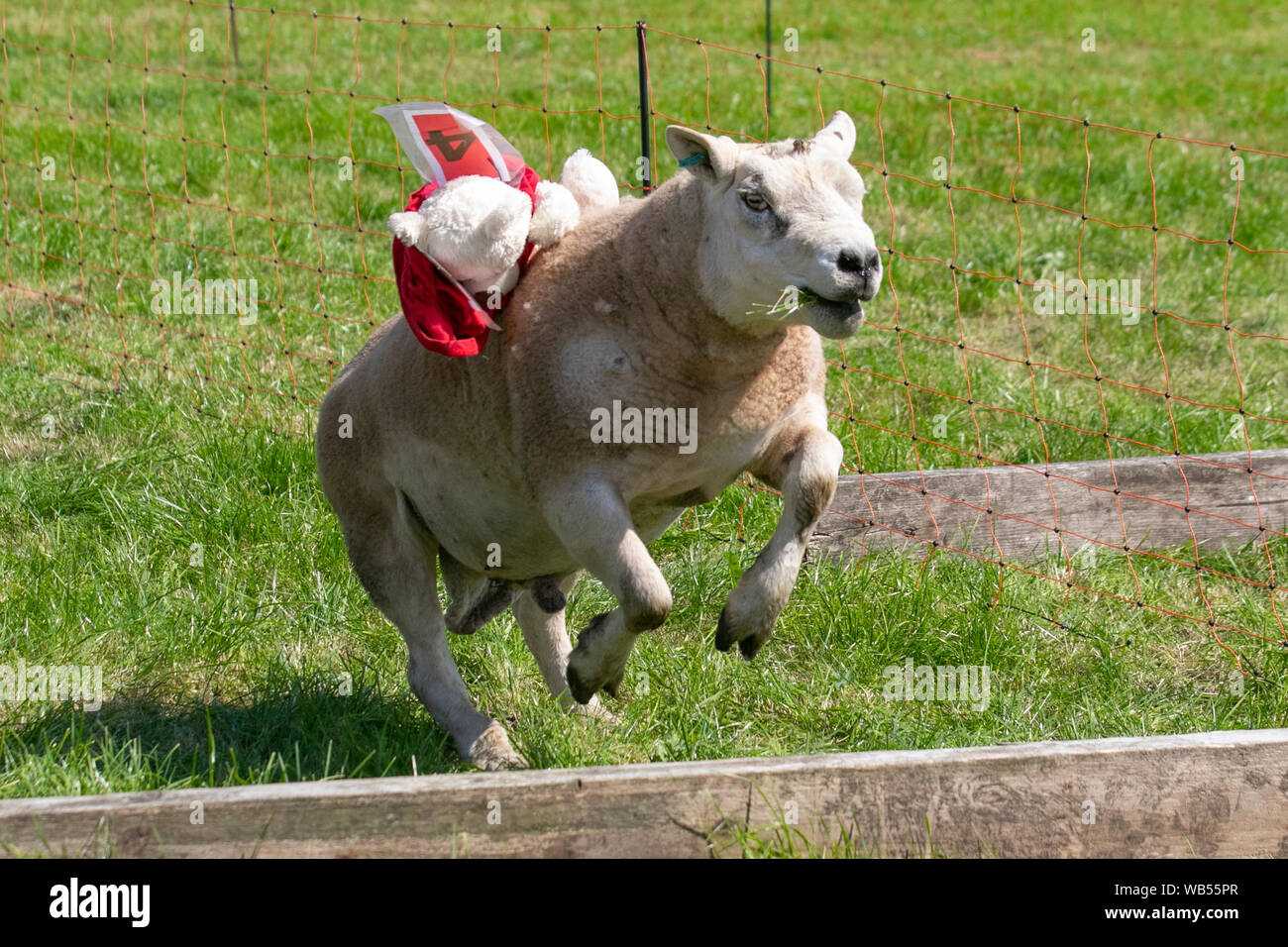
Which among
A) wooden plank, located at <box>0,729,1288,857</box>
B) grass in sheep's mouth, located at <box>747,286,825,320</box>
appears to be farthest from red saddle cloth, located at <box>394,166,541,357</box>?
wooden plank, located at <box>0,729,1288,857</box>

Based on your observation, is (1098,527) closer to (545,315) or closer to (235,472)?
(545,315)

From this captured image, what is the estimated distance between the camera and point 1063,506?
218 inches

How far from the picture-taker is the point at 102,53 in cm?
1157

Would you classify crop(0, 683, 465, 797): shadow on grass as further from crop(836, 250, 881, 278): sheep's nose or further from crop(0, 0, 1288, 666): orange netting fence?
crop(0, 0, 1288, 666): orange netting fence

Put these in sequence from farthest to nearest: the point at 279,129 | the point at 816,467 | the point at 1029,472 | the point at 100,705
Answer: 1. the point at 279,129
2. the point at 1029,472
3. the point at 100,705
4. the point at 816,467

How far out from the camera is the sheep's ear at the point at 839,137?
10.7 ft

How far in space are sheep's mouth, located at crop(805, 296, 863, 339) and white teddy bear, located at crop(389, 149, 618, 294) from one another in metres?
0.85

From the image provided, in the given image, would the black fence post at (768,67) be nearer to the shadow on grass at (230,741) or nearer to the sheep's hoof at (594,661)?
the sheep's hoof at (594,661)

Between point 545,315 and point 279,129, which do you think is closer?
point 545,315

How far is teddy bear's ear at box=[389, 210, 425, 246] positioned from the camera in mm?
3408

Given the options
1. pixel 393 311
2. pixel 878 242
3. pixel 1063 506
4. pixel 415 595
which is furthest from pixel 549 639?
Result: pixel 878 242

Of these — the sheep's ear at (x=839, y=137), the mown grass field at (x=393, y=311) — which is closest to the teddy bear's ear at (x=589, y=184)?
the sheep's ear at (x=839, y=137)

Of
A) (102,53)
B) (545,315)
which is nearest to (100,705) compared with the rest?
(545,315)
